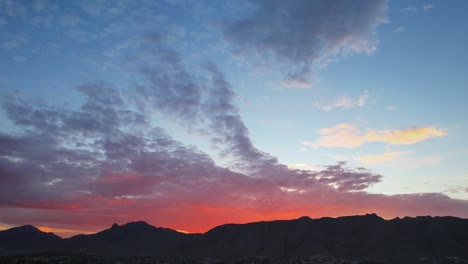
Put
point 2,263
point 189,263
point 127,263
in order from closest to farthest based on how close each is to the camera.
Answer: point 2,263 < point 127,263 < point 189,263

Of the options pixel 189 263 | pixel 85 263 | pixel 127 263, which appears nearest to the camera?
pixel 85 263

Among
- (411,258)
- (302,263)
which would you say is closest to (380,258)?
(411,258)

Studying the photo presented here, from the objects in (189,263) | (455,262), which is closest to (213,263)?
(189,263)

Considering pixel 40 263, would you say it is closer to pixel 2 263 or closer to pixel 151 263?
pixel 2 263

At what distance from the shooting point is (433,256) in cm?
19500

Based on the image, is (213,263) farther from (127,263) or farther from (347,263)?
(347,263)

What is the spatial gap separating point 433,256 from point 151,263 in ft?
460

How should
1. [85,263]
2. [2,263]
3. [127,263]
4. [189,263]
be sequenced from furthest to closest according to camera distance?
[189,263] → [127,263] → [85,263] → [2,263]

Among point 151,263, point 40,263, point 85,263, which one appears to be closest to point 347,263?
point 151,263

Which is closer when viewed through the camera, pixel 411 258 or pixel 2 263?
pixel 2 263

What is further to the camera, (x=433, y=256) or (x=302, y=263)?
(x=433, y=256)

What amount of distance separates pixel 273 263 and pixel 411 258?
71.8 metres

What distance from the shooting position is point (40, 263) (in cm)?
15388

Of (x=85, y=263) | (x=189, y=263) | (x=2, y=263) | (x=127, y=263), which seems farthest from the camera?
(x=189, y=263)
